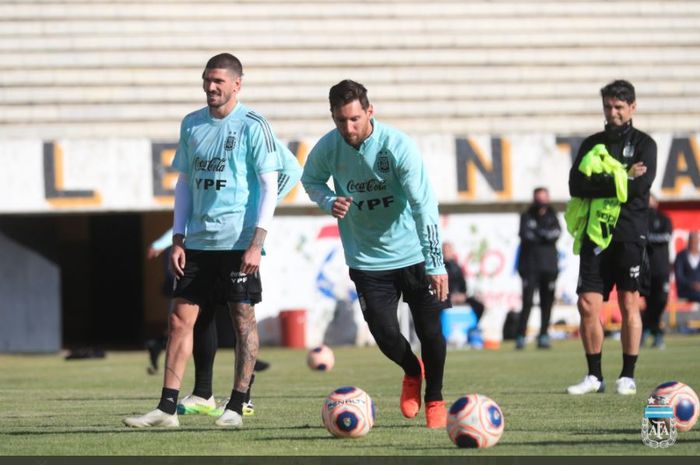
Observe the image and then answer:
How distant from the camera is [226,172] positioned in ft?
28.5

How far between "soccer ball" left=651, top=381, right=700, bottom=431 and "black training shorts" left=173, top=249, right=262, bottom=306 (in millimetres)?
2536

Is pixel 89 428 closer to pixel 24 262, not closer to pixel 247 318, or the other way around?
pixel 247 318

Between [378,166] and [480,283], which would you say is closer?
[378,166]

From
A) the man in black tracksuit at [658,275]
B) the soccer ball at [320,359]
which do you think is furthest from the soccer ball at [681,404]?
the man in black tracksuit at [658,275]

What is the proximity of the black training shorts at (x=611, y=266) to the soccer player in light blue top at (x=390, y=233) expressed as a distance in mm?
2493

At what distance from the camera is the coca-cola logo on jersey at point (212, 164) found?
866 cm

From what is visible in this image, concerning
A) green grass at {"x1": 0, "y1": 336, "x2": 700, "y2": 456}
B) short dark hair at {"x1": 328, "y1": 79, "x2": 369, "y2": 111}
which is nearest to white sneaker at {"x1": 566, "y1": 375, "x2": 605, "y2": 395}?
green grass at {"x1": 0, "y1": 336, "x2": 700, "y2": 456}

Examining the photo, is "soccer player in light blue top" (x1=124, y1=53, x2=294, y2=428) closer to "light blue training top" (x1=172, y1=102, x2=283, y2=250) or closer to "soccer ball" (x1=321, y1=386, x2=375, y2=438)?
"light blue training top" (x1=172, y1=102, x2=283, y2=250)

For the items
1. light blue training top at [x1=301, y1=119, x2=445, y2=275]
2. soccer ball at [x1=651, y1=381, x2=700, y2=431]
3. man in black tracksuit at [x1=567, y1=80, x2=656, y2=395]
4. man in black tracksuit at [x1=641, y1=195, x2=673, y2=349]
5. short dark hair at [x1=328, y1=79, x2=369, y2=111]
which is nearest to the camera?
soccer ball at [x1=651, y1=381, x2=700, y2=431]

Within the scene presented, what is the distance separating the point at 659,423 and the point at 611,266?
148 inches

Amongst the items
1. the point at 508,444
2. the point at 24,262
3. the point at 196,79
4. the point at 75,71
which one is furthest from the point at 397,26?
the point at 508,444

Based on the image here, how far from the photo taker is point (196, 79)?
25125 millimetres

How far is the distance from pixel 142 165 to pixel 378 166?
50.1 feet

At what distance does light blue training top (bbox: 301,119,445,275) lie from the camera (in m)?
8.31
